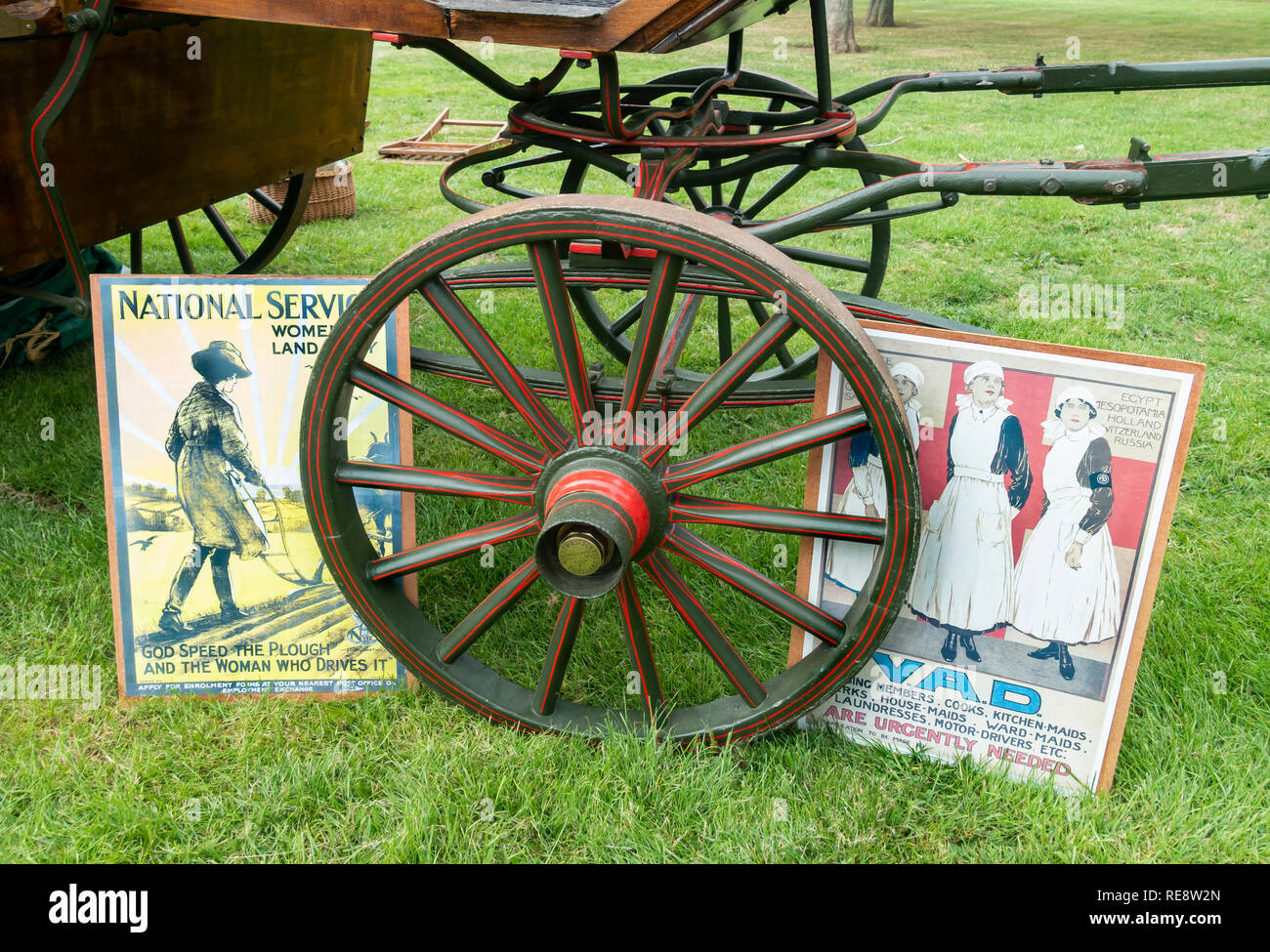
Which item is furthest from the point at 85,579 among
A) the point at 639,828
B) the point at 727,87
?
the point at 727,87

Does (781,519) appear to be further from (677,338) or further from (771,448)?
(677,338)

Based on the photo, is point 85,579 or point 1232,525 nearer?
point 85,579

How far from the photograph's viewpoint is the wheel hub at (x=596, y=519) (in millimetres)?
1694

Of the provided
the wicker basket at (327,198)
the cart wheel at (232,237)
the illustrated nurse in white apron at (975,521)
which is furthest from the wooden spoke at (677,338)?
the wicker basket at (327,198)

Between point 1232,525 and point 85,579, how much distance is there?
9.98 feet

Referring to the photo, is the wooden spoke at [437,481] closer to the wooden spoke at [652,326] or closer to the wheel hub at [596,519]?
the wheel hub at [596,519]

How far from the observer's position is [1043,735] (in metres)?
1.96

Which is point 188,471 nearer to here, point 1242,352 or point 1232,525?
point 1232,525

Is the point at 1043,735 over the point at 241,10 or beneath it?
beneath

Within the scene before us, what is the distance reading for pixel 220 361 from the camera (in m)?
2.16

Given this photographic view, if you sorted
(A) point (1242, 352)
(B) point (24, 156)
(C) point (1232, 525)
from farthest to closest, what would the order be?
(A) point (1242, 352) → (C) point (1232, 525) → (B) point (24, 156)

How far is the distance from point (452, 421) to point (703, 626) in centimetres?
62

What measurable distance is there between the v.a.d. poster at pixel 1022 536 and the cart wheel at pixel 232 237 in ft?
8.30

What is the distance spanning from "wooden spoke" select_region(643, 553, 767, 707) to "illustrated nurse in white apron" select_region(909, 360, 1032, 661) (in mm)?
370
